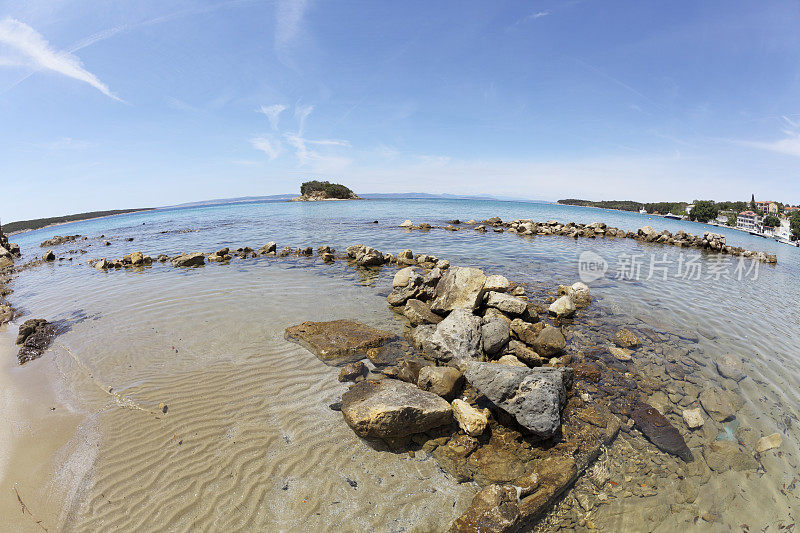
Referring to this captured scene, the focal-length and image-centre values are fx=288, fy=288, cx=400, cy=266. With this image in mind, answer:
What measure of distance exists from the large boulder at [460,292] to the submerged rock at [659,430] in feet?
15.5

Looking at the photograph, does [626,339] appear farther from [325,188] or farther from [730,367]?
[325,188]

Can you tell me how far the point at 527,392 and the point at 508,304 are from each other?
4.56 metres

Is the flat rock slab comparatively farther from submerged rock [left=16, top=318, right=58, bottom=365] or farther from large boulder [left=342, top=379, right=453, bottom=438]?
submerged rock [left=16, top=318, right=58, bottom=365]

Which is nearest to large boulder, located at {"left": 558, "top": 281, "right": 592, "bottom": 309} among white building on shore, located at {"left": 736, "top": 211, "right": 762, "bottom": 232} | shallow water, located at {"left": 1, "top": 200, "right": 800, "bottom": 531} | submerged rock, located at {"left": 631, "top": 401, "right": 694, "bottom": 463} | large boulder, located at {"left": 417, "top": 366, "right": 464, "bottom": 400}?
shallow water, located at {"left": 1, "top": 200, "right": 800, "bottom": 531}

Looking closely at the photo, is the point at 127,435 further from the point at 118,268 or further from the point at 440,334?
the point at 118,268

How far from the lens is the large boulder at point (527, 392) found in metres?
5.04

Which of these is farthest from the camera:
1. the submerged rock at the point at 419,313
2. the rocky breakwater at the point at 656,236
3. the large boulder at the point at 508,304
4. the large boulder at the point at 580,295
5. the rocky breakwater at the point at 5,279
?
the rocky breakwater at the point at 656,236

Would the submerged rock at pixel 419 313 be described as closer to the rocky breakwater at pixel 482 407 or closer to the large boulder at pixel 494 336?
the rocky breakwater at pixel 482 407

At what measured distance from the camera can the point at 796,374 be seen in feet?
24.9

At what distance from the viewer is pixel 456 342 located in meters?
7.24

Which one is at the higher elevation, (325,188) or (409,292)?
(325,188)

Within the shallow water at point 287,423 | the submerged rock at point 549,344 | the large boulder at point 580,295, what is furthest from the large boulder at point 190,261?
the large boulder at point 580,295

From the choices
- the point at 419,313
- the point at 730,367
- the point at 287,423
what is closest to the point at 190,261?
the point at 419,313

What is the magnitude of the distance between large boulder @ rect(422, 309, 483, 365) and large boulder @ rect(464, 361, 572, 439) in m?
1.10
